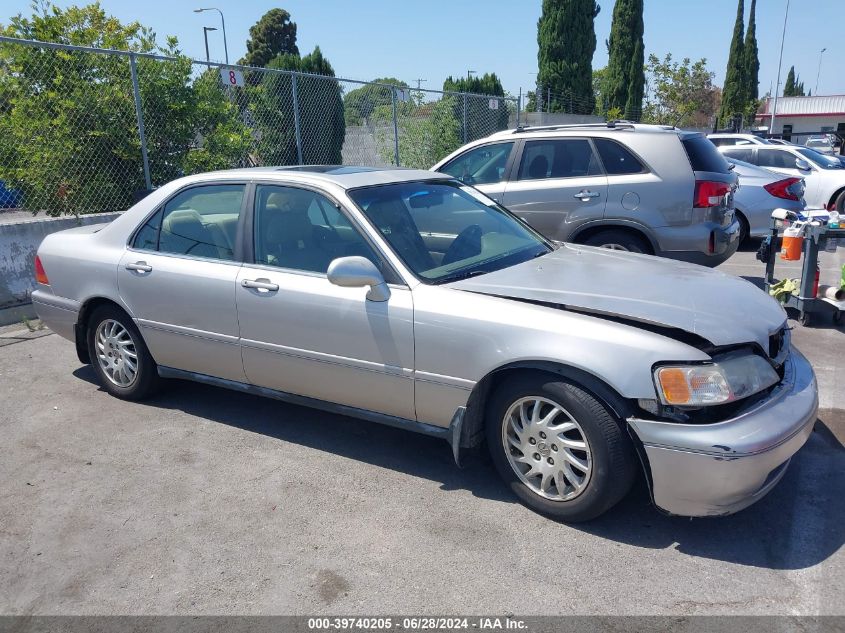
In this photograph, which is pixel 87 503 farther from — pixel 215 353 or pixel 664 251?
pixel 664 251

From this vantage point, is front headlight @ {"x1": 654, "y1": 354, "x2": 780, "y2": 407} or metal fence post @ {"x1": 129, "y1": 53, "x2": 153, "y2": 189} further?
metal fence post @ {"x1": 129, "y1": 53, "x2": 153, "y2": 189}

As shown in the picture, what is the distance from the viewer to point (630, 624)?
2.68 meters

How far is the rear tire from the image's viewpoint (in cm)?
695

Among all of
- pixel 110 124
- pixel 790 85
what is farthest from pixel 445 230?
pixel 790 85

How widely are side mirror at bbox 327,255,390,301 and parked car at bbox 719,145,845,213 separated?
10947 millimetres

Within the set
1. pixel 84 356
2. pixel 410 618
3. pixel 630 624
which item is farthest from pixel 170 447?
pixel 630 624

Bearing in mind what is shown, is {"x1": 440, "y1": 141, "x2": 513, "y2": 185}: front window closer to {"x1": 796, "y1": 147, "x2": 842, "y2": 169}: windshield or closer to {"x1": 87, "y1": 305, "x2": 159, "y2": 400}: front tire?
{"x1": 87, "y1": 305, "x2": 159, "y2": 400}: front tire

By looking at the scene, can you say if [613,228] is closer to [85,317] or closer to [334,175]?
[334,175]

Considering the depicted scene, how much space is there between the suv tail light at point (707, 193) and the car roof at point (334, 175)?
3.07 m

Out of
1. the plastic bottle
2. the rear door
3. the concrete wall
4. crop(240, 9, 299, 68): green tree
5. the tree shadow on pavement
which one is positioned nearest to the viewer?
the tree shadow on pavement

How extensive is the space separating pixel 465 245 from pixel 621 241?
332 cm

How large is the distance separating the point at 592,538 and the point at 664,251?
13.7 feet

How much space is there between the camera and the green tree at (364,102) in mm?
14000

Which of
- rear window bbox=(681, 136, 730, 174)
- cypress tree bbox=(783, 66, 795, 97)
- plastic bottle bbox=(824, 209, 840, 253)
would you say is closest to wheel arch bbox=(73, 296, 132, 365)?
rear window bbox=(681, 136, 730, 174)
